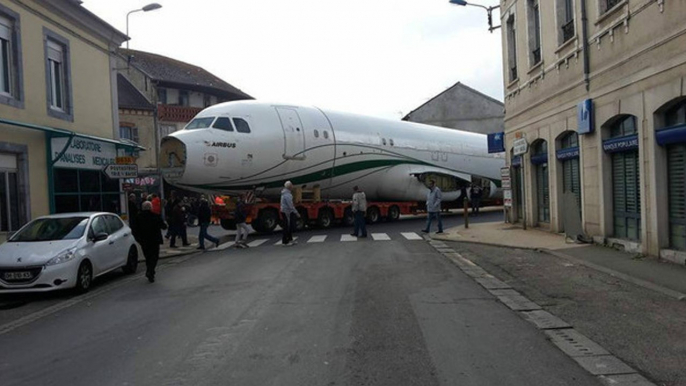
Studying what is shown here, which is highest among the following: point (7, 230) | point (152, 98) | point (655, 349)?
point (152, 98)

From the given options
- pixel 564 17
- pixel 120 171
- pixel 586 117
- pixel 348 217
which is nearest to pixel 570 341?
pixel 586 117

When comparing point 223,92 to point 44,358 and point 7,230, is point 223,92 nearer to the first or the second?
point 7,230

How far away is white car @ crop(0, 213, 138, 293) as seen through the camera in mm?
9477

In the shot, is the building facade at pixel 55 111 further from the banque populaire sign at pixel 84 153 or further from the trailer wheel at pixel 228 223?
the trailer wheel at pixel 228 223

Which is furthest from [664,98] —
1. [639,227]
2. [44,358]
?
[44,358]

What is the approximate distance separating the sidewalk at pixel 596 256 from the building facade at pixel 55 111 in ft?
34.9

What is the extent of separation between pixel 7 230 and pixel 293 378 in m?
11.8

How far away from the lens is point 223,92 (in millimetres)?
50406

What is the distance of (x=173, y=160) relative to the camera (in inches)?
728

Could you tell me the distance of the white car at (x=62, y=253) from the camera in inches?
373

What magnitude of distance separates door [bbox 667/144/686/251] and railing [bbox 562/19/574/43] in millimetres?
5264

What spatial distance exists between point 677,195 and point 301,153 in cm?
1294

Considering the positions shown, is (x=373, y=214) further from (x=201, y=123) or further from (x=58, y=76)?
(x=58, y=76)

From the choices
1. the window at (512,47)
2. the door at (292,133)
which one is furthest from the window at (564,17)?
the door at (292,133)
